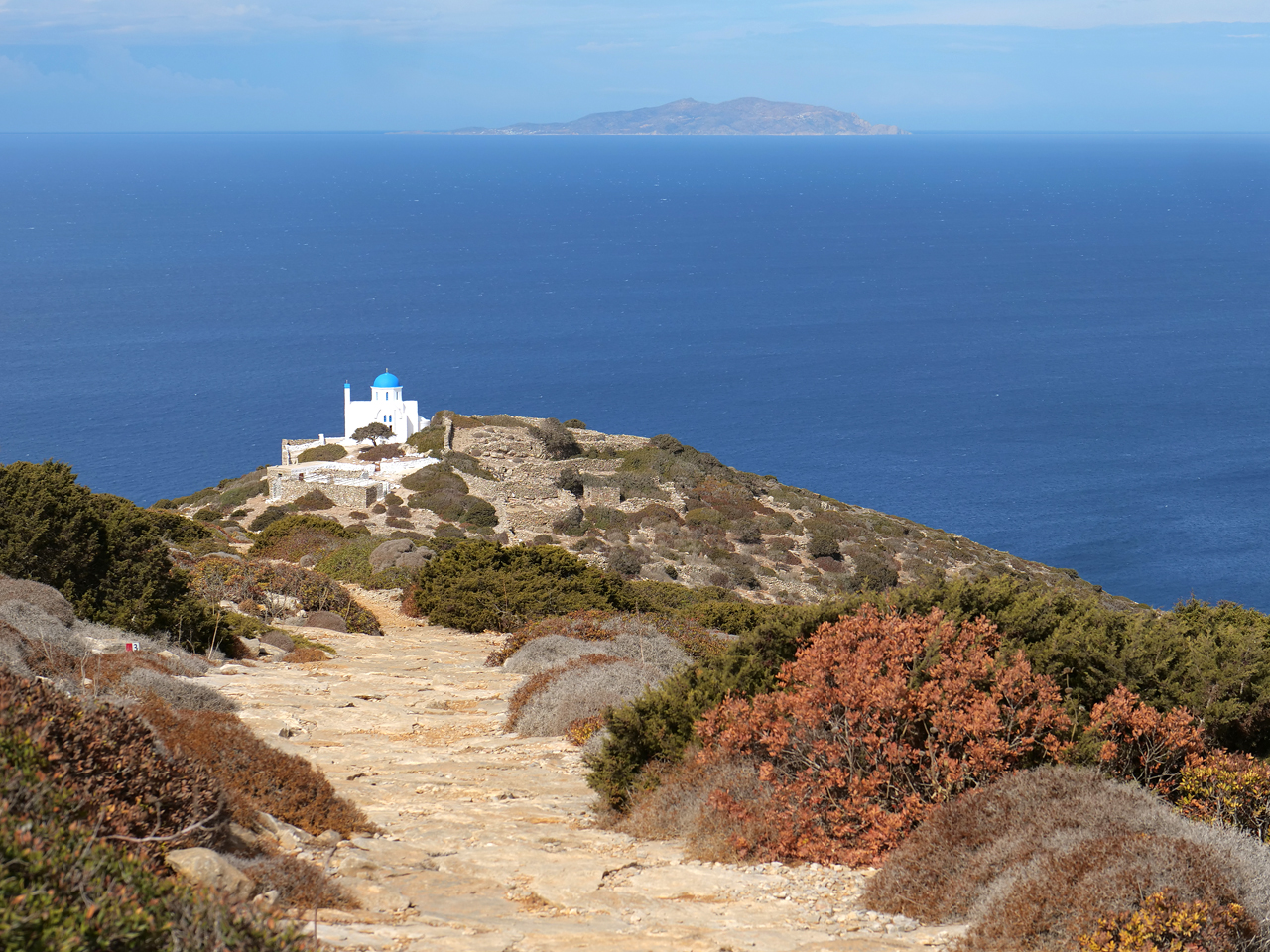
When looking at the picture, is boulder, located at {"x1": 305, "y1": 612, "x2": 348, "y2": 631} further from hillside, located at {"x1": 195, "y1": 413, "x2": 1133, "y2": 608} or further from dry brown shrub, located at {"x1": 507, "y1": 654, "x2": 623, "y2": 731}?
hillside, located at {"x1": 195, "y1": 413, "x2": 1133, "y2": 608}

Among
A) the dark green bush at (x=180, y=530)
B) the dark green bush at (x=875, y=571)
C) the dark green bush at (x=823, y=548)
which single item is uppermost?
the dark green bush at (x=180, y=530)

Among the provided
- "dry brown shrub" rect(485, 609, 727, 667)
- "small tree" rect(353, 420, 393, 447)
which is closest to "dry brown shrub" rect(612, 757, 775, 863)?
"dry brown shrub" rect(485, 609, 727, 667)

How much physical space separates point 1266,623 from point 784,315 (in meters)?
126

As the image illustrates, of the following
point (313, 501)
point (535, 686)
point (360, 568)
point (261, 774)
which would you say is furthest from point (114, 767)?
point (313, 501)

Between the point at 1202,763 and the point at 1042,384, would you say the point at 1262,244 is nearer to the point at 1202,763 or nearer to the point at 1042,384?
the point at 1042,384

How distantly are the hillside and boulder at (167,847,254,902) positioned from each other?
2653 cm

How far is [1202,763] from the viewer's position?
307 inches

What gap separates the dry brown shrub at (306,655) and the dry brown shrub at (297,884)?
372 inches

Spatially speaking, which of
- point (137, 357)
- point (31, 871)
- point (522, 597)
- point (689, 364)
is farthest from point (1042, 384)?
point (31, 871)

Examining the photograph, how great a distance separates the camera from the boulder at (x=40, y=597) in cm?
1330

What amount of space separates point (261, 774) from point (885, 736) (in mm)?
4250

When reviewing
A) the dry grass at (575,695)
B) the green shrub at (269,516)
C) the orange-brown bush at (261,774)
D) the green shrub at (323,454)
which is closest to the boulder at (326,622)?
the dry grass at (575,695)

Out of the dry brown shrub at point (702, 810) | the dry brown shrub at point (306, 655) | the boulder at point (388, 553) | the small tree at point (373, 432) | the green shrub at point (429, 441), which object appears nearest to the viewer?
the dry brown shrub at point (702, 810)

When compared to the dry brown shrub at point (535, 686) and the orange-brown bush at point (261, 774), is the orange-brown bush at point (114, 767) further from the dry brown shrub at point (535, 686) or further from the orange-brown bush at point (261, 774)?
the dry brown shrub at point (535, 686)
